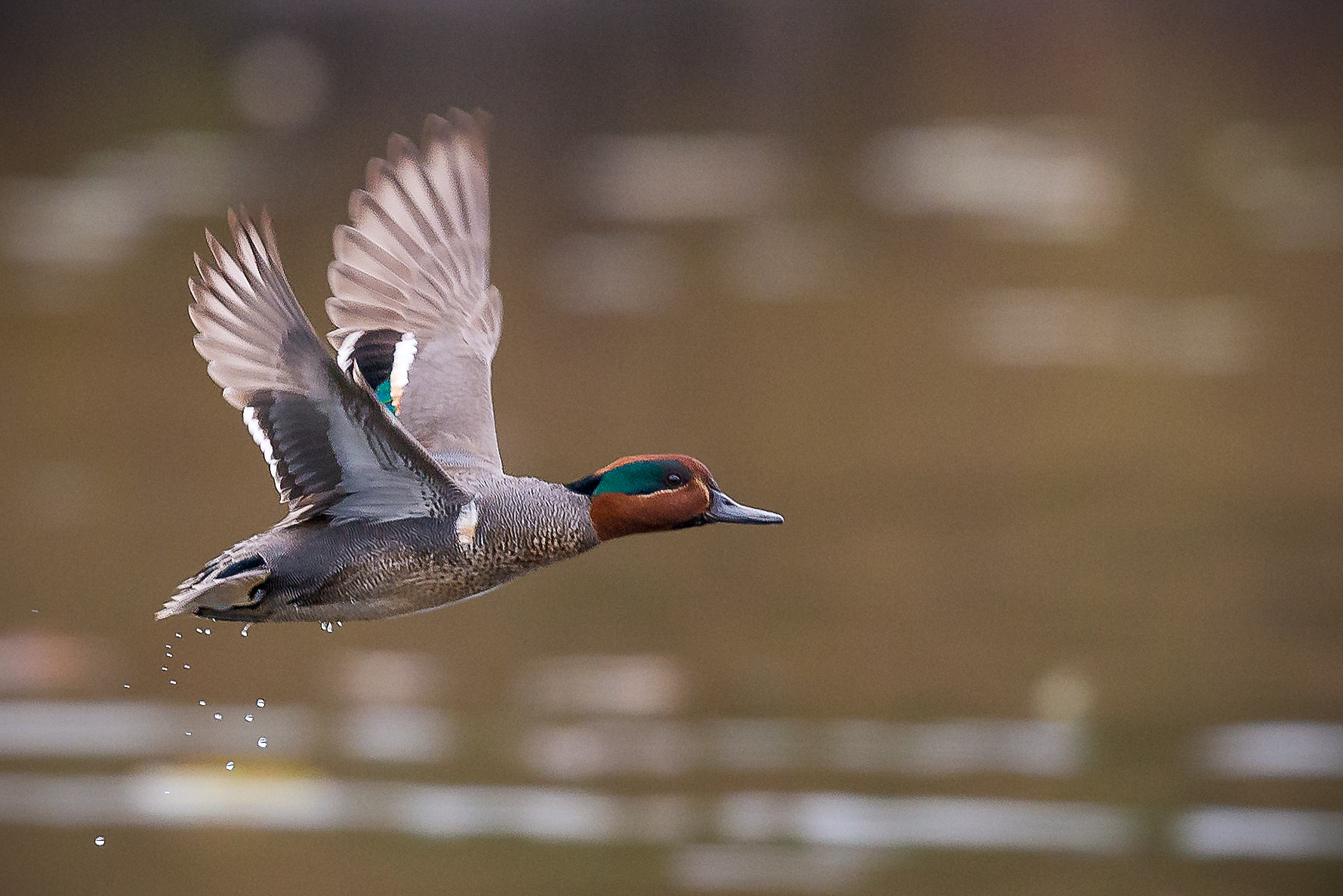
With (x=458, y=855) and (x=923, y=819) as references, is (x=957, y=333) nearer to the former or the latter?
(x=923, y=819)

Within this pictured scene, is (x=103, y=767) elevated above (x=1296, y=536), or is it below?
below

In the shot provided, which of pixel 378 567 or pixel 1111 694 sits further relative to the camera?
pixel 1111 694

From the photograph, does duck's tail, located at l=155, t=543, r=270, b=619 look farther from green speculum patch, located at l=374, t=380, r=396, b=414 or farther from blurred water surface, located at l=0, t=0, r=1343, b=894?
blurred water surface, located at l=0, t=0, r=1343, b=894

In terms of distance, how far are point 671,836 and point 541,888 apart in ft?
2.00

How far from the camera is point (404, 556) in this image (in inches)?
108

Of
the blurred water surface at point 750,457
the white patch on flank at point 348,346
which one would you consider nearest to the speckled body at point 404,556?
the white patch on flank at point 348,346

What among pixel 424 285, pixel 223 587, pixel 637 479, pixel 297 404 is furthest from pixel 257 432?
pixel 424 285

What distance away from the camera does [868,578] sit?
393 inches

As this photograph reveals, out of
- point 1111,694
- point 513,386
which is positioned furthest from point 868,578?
point 513,386

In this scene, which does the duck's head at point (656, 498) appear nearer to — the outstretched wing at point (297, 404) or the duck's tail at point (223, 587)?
the outstretched wing at point (297, 404)

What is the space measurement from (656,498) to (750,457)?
728 centimetres

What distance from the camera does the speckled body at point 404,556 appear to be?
2.72 m

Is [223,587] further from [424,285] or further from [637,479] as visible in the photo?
[424,285]

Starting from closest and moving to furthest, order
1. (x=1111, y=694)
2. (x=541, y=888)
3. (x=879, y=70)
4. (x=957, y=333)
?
(x=541, y=888) → (x=1111, y=694) → (x=957, y=333) → (x=879, y=70)
